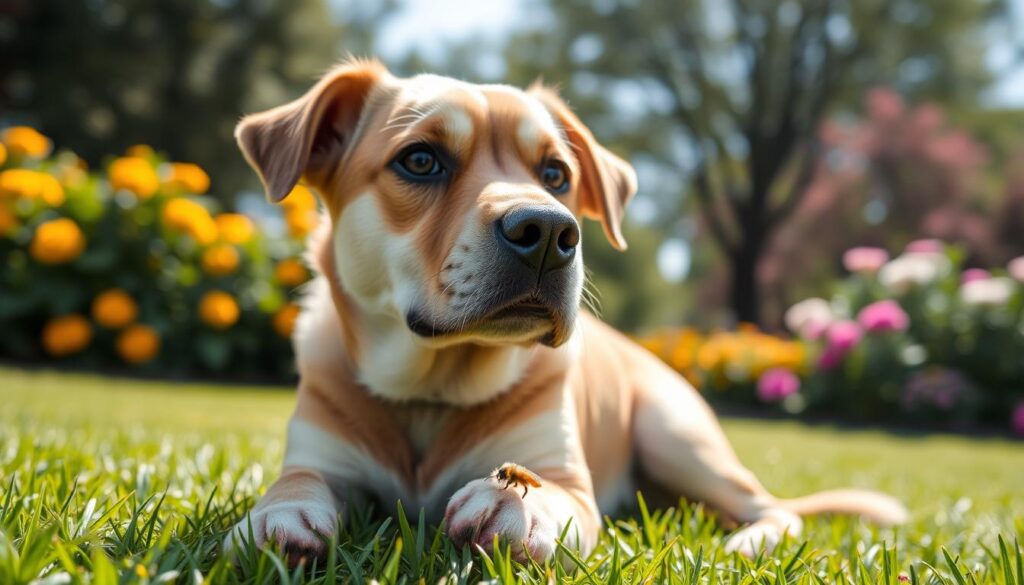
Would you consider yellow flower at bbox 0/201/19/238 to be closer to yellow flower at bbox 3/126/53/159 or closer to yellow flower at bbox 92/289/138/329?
yellow flower at bbox 3/126/53/159

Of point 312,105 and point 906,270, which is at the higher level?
point 312,105

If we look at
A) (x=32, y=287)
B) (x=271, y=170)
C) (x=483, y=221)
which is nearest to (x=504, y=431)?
(x=483, y=221)

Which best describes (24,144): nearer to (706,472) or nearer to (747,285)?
(706,472)

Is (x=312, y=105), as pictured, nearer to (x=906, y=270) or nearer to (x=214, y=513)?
(x=214, y=513)

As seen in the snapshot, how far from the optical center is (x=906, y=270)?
32.2ft

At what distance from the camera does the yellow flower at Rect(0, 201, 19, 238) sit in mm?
7723

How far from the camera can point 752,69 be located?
79.4ft

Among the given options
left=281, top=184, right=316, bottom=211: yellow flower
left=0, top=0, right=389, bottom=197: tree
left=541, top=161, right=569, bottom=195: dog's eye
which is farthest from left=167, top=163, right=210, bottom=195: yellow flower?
left=0, top=0, right=389, bottom=197: tree

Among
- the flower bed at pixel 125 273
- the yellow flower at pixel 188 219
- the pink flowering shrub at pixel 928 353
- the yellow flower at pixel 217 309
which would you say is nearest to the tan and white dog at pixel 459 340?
the yellow flower at pixel 217 309

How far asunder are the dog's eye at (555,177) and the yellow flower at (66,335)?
6.85 meters

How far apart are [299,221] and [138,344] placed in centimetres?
246

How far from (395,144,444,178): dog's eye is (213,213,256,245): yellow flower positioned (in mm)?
6852

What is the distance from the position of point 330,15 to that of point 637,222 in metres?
14.9

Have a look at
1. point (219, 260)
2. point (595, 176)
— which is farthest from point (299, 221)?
point (595, 176)
